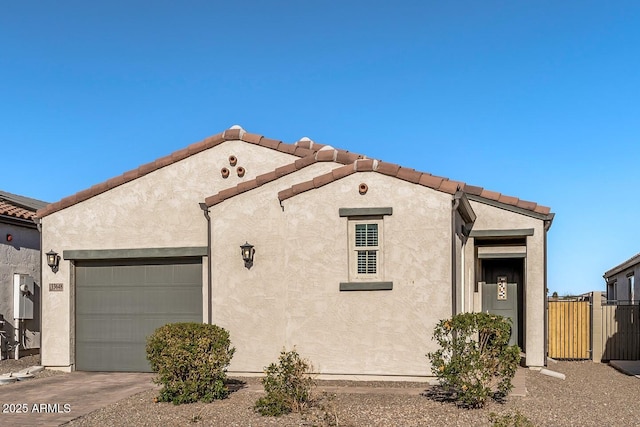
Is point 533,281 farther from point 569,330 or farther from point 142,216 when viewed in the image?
point 142,216

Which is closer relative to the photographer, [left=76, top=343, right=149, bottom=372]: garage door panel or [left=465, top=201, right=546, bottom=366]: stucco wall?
[left=76, top=343, right=149, bottom=372]: garage door panel

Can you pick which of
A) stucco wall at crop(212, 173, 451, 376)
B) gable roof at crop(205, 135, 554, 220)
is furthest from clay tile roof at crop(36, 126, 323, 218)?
stucco wall at crop(212, 173, 451, 376)

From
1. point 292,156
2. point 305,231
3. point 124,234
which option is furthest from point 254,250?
point 124,234

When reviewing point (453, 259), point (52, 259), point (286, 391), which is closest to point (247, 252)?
point (286, 391)

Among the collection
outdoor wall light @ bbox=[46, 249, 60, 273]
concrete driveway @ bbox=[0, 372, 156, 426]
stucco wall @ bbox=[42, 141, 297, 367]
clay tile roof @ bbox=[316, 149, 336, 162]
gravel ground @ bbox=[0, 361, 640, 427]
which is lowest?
concrete driveway @ bbox=[0, 372, 156, 426]

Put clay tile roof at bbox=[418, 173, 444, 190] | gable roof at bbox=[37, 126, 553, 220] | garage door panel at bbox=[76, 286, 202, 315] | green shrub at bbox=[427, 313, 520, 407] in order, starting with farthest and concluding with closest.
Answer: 1. garage door panel at bbox=[76, 286, 202, 315]
2. gable roof at bbox=[37, 126, 553, 220]
3. clay tile roof at bbox=[418, 173, 444, 190]
4. green shrub at bbox=[427, 313, 520, 407]

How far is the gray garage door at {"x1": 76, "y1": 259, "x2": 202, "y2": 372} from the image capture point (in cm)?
1316

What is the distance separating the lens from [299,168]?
1236cm

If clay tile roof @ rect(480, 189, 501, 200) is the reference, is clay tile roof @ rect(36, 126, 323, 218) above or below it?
above

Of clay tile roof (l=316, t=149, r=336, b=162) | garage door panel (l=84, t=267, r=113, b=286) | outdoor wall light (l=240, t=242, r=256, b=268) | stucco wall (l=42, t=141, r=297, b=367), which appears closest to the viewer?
outdoor wall light (l=240, t=242, r=256, b=268)

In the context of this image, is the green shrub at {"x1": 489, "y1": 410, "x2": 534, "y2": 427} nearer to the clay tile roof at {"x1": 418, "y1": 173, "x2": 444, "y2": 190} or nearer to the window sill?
the window sill

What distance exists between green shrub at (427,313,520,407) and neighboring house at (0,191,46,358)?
35.7 ft

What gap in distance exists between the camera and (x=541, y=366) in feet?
45.1

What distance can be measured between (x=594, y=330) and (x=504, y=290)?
2709mm
